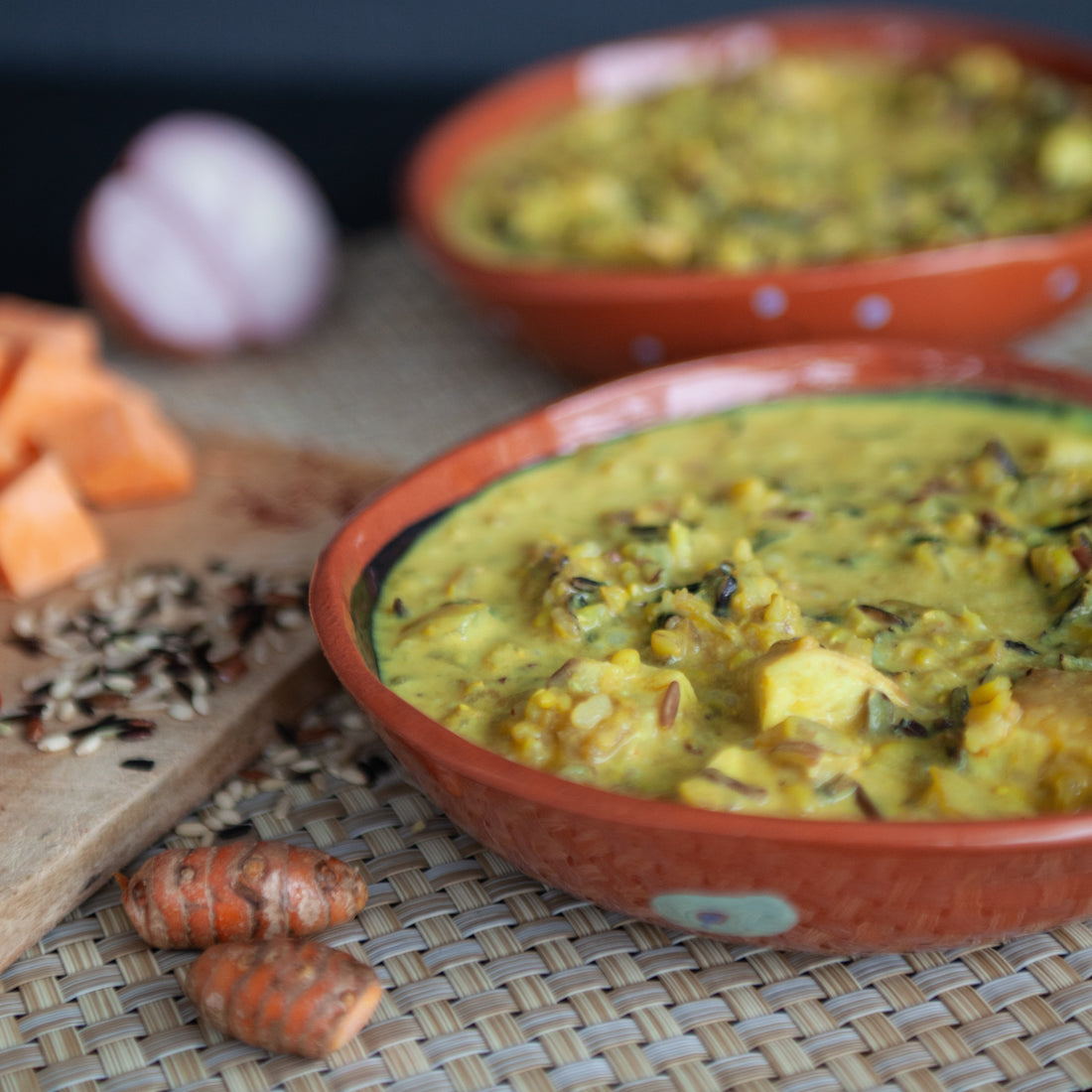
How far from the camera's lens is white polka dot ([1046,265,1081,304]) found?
2.50 m

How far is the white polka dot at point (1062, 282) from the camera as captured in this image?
250 centimetres

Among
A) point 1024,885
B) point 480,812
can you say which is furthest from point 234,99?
point 1024,885

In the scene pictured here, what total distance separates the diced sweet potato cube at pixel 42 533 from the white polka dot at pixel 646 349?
106 cm

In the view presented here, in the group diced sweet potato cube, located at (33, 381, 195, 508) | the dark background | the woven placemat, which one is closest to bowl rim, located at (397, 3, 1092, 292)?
diced sweet potato cube, located at (33, 381, 195, 508)

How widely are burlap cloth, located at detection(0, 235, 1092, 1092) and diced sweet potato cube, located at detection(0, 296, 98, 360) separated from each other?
50.4 inches

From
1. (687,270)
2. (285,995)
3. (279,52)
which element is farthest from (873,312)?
(279,52)

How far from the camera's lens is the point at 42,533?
225 centimetres

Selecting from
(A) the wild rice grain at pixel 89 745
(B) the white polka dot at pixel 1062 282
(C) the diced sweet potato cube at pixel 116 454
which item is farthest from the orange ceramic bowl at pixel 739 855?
(B) the white polka dot at pixel 1062 282

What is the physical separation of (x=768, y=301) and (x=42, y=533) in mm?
1332

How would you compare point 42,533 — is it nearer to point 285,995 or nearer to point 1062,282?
point 285,995

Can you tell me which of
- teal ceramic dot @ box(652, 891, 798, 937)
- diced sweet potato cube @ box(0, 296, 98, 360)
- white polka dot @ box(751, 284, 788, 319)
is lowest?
diced sweet potato cube @ box(0, 296, 98, 360)

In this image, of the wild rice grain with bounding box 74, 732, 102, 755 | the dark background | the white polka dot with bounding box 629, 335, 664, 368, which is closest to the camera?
the wild rice grain with bounding box 74, 732, 102, 755

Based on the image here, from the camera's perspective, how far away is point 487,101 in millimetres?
3484

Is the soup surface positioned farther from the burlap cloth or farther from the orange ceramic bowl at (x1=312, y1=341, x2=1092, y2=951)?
the burlap cloth
